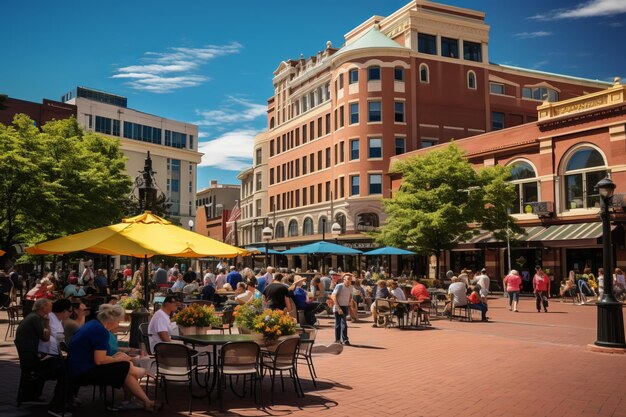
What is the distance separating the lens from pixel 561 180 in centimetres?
3622

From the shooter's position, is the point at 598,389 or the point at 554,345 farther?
the point at 554,345

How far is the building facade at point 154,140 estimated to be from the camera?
7719 cm

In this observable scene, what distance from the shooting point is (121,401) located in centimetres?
840

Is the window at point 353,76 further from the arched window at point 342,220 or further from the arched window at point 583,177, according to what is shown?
the arched window at point 583,177

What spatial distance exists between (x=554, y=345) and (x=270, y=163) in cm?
5536

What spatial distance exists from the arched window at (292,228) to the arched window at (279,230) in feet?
4.38

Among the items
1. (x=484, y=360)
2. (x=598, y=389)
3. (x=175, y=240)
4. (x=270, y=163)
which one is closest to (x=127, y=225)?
(x=175, y=240)

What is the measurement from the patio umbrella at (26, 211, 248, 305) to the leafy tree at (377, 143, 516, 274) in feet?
83.3

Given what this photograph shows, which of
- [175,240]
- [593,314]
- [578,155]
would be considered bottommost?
[593,314]

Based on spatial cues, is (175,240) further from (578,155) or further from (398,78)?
(398,78)

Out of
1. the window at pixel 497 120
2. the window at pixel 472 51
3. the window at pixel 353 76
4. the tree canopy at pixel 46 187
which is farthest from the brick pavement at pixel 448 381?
the window at pixel 472 51

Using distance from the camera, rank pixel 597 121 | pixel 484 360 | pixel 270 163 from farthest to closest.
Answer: pixel 270 163
pixel 597 121
pixel 484 360

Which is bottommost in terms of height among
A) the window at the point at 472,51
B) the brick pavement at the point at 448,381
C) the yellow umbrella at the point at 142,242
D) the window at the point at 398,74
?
the brick pavement at the point at 448,381

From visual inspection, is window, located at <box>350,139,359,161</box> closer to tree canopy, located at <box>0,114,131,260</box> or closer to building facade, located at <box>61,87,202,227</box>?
tree canopy, located at <box>0,114,131,260</box>
